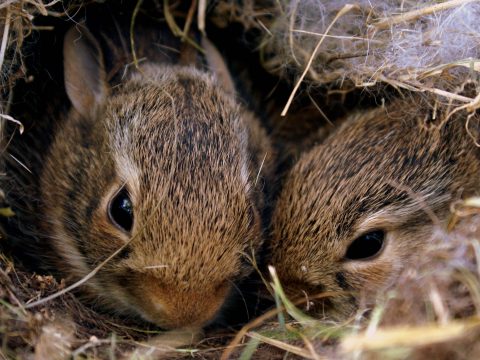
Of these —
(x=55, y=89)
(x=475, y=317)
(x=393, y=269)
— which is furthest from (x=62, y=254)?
(x=475, y=317)

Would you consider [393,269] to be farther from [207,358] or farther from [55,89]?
[55,89]

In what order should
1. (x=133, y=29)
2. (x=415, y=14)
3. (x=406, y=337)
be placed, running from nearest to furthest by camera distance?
(x=406, y=337) < (x=415, y=14) < (x=133, y=29)

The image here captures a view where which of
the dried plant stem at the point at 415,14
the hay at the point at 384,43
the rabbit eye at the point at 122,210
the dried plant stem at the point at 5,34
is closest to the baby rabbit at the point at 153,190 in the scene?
the rabbit eye at the point at 122,210

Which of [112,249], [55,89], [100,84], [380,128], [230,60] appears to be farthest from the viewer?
[230,60]

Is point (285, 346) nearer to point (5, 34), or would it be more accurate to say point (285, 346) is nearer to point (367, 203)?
point (367, 203)

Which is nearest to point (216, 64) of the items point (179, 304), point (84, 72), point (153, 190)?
point (84, 72)

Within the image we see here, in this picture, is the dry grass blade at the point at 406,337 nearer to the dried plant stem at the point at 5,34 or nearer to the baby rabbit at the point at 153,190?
the baby rabbit at the point at 153,190
